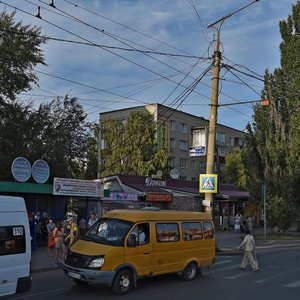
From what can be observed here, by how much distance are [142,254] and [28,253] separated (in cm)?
331

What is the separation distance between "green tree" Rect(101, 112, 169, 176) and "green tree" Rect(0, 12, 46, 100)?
2156cm

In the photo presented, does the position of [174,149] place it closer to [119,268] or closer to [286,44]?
[286,44]

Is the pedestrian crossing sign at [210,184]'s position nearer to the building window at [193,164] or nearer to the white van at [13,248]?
the white van at [13,248]

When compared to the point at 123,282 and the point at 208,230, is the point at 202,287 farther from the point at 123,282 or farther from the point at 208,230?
the point at 208,230

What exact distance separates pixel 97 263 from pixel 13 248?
2351mm

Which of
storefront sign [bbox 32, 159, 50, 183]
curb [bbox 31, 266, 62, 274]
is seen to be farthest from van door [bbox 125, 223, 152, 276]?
storefront sign [bbox 32, 159, 50, 183]

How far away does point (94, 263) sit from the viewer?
11.0m

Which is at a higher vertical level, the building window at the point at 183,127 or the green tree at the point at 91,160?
the building window at the point at 183,127

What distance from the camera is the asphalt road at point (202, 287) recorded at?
10.8 m

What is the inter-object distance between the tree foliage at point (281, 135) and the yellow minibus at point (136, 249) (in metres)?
20.0

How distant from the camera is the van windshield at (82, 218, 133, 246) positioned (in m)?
11.6

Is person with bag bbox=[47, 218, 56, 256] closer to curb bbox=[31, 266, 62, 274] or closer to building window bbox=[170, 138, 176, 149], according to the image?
curb bbox=[31, 266, 62, 274]

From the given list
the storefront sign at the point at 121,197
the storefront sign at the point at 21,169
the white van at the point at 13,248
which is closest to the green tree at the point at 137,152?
the storefront sign at the point at 121,197

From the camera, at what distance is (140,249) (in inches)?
468
